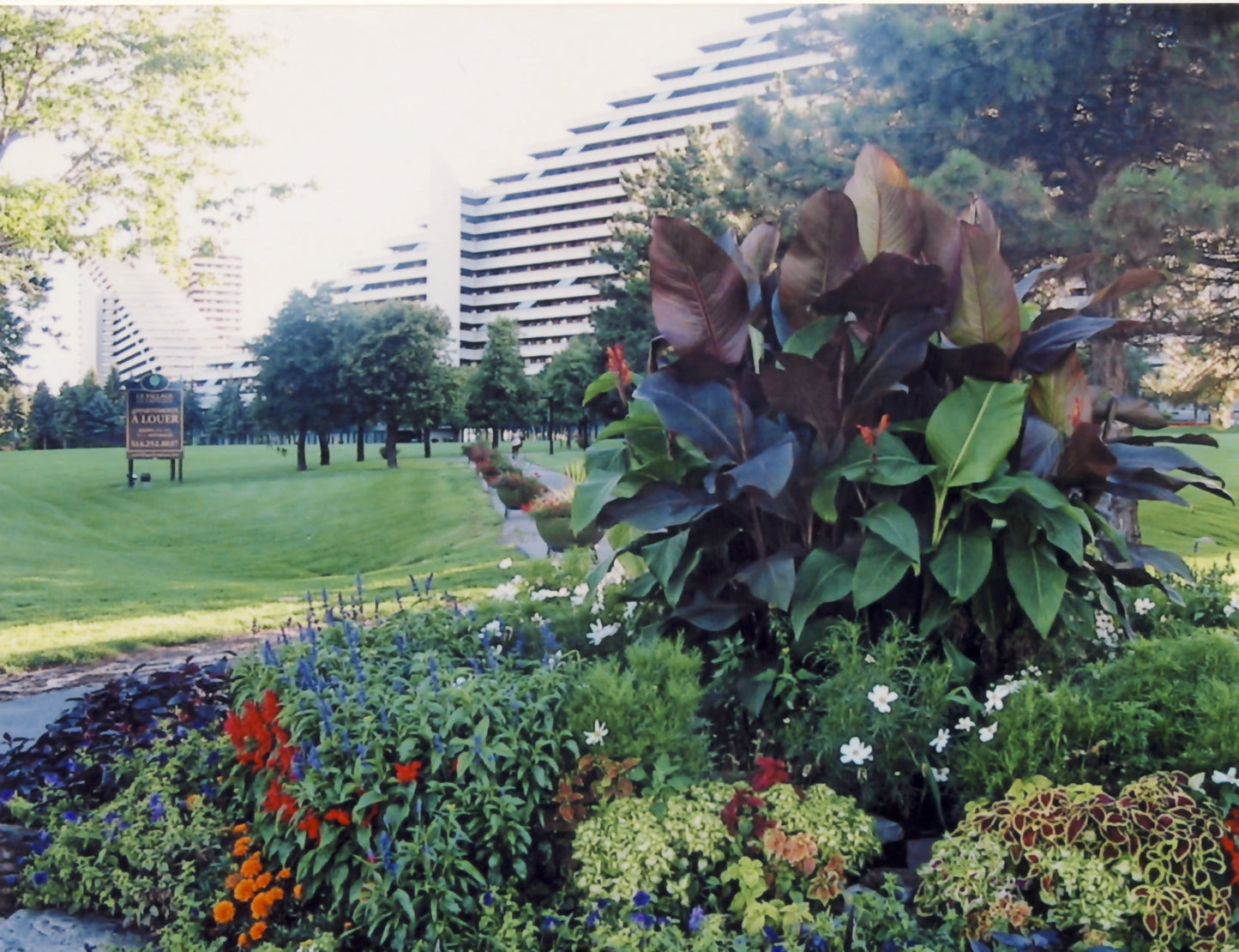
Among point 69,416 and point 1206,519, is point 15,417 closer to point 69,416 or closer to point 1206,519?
point 69,416

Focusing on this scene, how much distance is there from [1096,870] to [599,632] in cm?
108

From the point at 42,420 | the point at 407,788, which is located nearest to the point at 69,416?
the point at 42,420

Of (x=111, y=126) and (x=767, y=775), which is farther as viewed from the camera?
(x=111, y=126)

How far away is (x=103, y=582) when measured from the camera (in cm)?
315

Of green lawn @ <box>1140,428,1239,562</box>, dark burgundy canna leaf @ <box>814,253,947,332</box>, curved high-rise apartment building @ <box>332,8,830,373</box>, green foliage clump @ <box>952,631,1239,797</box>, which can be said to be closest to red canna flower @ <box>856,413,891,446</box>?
dark burgundy canna leaf @ <box>814,253,947,332</box>

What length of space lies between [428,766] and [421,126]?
8.52 feet

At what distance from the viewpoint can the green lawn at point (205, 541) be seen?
122 inches

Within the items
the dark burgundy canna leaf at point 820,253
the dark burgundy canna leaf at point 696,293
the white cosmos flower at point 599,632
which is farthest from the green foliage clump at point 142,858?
the dark burgundy canna leaf at point 820,253

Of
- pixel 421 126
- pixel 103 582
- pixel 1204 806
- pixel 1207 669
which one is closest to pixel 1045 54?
pixel 421 126

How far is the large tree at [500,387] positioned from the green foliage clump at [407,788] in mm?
1777

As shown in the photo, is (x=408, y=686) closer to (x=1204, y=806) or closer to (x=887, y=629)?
(x=887, y=629)

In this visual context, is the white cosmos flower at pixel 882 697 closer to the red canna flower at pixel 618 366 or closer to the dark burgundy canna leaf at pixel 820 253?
the dark burgundy canna leaf at pixel 820 253

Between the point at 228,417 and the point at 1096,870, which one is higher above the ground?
A: the point at 228,417

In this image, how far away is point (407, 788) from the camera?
146 centimetres
